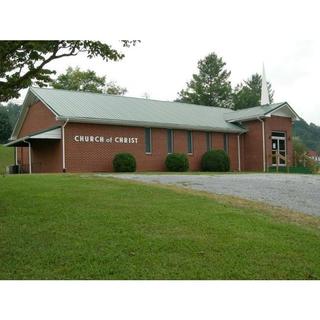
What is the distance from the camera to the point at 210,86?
64.6m

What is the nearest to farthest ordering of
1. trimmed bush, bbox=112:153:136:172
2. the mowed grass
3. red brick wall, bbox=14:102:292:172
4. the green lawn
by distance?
the mowed grass → red brick wall, bbox=14:102:292:172 → trimmed bush, bbox=112:153:136:172 → the green lawn

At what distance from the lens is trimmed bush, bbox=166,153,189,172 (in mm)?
27641

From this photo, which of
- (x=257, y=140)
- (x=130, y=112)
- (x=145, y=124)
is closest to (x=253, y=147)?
(x=257, y=140)

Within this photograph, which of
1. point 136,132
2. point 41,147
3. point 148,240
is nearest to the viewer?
point 148,240

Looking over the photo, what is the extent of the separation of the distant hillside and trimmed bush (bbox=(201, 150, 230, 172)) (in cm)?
6721

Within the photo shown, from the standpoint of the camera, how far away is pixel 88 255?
6586mm

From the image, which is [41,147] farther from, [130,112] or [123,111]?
[130,112]

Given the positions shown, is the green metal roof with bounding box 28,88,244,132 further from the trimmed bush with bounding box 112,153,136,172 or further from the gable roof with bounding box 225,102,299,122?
the trimmed bush with bounding box 112,153,136,172

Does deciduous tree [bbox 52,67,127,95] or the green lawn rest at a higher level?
deciduous tree [bbox 52,67,127,95]

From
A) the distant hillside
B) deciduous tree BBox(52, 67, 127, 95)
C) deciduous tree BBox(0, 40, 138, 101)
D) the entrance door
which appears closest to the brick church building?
the entrance door

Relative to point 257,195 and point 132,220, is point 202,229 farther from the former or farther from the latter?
point 257,195

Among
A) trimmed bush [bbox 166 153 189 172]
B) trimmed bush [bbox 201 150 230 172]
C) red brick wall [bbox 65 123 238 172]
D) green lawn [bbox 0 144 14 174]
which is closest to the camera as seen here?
red brick wall [bbox 65 123 238 172]

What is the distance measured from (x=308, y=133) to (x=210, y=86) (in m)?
40.5

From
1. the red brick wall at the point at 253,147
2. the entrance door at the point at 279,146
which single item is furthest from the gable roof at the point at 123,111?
the entrance door at the point at 279,146
